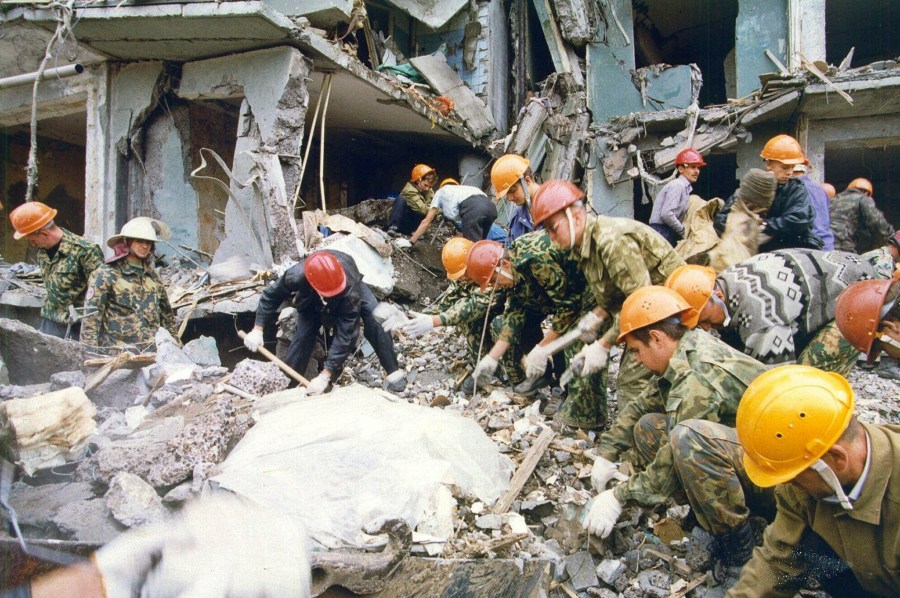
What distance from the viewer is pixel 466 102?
9.58 m

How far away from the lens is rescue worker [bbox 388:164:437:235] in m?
8.20

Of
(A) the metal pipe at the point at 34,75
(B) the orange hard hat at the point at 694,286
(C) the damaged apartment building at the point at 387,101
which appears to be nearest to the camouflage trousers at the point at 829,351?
(B) the orange hard hat at the point at 694,286

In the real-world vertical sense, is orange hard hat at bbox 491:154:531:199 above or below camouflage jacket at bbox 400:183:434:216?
above

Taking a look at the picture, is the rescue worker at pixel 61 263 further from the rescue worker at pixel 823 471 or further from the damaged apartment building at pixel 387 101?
the rescue worker at pixel 823 471

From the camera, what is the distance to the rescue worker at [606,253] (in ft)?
11.9

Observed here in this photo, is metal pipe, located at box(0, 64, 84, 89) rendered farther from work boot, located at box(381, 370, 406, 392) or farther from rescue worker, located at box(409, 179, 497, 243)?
work boot, located at box(381, 370, 406, 392)

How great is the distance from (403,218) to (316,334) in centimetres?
324

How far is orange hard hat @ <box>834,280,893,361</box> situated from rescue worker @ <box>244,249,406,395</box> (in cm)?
335

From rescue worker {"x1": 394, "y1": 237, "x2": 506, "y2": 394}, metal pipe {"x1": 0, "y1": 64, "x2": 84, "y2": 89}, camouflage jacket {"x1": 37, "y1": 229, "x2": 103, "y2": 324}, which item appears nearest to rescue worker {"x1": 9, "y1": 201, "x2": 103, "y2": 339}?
camouflage jacket {"x1": 37, "y1": 229, "x2": 103, "y2": 324}

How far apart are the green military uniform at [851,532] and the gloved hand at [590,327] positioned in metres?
1.94

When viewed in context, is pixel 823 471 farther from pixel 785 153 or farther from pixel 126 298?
pixel 126 298

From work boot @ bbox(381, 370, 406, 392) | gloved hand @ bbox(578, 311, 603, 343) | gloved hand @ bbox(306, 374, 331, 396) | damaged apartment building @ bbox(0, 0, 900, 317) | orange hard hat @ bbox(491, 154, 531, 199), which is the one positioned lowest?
work boot @ bbox(381, 370, 406, 392)

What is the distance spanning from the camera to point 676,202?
19.4 feet

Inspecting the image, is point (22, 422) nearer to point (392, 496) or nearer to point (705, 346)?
point (392, 496)
